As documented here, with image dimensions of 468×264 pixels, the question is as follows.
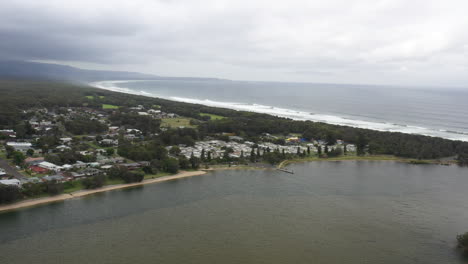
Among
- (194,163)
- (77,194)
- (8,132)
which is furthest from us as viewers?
(8,132)

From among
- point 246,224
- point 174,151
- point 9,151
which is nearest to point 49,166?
point 9,151

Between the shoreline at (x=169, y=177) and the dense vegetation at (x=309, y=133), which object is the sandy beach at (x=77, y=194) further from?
the dense vegetation at (x=309, y=133)

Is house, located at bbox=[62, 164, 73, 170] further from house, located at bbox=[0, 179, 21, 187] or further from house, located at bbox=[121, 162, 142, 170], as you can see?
house, located at bbox=[121, 162, 142, 170]

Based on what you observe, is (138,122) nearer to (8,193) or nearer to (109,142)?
(109,142)

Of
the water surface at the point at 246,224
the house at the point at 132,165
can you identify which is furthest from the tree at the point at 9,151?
the water surface at the point at 246,224

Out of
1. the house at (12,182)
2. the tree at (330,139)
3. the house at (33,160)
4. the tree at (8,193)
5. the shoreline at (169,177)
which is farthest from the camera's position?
the tree at (330,139)

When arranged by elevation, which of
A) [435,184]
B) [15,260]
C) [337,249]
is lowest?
[15,260]

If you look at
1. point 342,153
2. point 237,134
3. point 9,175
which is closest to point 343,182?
point 342,153

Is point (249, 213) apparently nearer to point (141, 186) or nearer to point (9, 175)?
point (141, 186)
